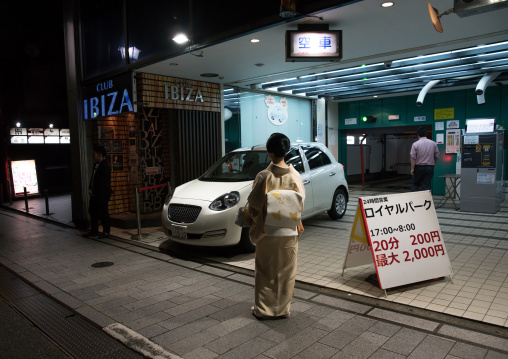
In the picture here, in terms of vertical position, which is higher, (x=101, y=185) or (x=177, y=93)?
(x=177, y=93)

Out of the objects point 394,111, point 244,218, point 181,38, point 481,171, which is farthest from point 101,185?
point 394,111

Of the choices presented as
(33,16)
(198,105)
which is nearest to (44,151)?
(33,16)

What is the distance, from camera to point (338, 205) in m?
8.70

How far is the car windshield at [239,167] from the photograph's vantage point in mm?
6688

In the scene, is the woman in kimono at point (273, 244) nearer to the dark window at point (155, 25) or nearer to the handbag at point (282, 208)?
the handbag at point (282, 208)

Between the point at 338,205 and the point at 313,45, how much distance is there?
4.25 meters

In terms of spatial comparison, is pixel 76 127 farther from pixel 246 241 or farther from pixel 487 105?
pixel 487 105

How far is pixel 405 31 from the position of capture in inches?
233

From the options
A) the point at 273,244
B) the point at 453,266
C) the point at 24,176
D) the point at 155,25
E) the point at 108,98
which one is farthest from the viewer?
the point at 24,176

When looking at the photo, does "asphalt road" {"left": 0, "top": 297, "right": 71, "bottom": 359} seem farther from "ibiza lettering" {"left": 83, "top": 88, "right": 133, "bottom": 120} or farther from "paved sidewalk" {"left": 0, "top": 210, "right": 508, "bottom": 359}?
"ibiza lettering" {"left": 83, "top": 88, "right": 133, "bottom": 120}

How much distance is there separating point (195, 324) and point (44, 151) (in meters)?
15.7

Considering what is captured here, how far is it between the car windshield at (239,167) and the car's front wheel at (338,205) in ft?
7.91

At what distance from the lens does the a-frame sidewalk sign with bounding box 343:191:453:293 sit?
4344 millimetres

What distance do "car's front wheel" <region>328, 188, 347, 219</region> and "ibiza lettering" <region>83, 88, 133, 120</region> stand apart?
16.2 feet
